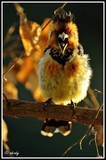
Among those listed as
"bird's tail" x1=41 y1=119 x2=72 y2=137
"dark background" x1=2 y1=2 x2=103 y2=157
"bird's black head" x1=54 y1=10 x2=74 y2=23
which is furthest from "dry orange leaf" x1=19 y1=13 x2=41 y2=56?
"bird's tail" x1=41 y1=119 x2=72 y2=137

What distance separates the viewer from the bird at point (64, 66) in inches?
102

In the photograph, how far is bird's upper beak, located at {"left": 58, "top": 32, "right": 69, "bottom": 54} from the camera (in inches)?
101

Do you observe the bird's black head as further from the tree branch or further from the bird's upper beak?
the tree branch

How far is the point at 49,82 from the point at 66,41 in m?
0.31

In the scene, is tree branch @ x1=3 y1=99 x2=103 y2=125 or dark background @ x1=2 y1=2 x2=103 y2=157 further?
dark background @ x1=2 y1=2 x2=103 y2=157

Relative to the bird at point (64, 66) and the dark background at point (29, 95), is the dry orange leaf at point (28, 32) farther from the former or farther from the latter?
the dark background at point (29, 95)

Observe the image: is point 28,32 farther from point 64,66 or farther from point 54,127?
point 54,127

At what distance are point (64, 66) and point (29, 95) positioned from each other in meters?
1.04

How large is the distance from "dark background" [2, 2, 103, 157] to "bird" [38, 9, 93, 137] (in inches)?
7.6

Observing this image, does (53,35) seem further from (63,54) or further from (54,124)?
(54,124)

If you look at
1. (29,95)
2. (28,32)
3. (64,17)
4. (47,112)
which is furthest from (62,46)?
(29,95)

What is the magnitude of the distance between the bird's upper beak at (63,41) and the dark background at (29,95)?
0.24 meters

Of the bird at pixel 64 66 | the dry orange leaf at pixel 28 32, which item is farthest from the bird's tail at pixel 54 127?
the dry orange leaf at pixel 28 32

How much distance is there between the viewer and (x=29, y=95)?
11.9ft
